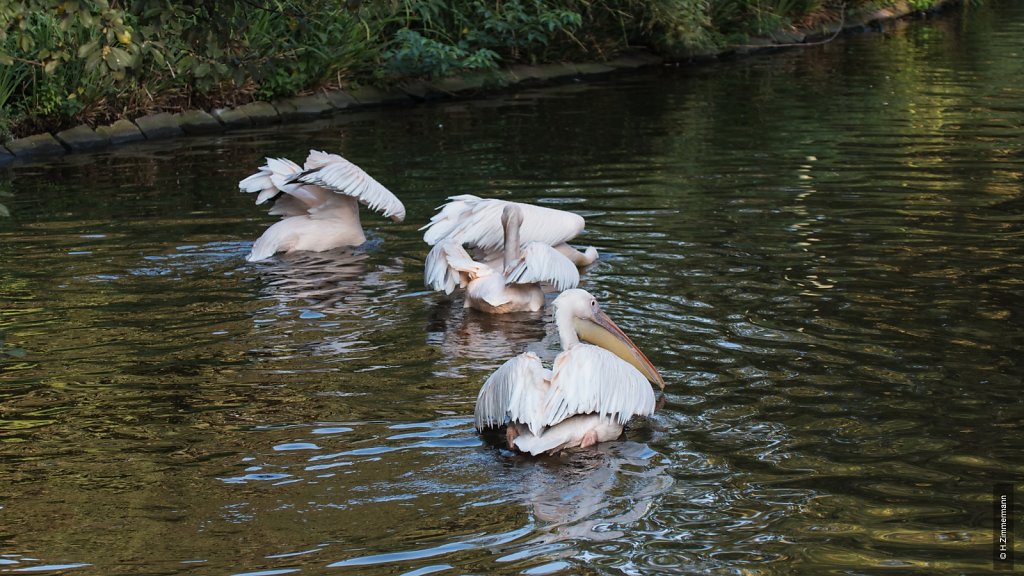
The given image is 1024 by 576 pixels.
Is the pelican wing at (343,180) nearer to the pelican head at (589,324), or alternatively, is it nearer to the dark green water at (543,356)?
the dark green water at (543,356)

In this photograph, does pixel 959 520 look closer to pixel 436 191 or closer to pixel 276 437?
pixel 276 437

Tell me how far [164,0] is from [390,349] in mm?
1825

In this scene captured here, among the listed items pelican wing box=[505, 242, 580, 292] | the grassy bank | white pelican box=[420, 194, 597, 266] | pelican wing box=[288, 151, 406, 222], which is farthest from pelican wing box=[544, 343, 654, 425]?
the grassy bank

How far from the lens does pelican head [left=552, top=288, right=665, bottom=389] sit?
5426 mm

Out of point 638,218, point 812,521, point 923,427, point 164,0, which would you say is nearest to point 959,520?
point 812,521

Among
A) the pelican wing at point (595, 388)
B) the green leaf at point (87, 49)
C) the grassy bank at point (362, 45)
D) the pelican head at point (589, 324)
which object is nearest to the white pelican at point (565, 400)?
the pelican wing at point (595, 388)

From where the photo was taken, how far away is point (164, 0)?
19.0ft

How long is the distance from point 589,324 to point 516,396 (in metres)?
1.09

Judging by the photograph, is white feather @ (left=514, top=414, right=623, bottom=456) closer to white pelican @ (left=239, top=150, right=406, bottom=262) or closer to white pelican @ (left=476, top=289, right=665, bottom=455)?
white pelican @ (left=476, top=289, right=665, bottom=455)

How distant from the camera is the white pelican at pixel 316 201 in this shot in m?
8.09

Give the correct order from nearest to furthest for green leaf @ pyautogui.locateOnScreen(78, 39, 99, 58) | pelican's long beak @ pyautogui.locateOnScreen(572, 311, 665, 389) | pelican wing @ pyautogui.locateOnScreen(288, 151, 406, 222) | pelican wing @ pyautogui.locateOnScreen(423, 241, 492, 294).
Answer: green leaf @ pyautogui.locateOnScreen(78, 39, 99, 58)
pelican's long beak @ pyautogui.locateOnScreen(572, 311, 665, 389)
pelican wing @ pyautogui.locateOnScreen(423, 241, 492, 294)
pelican wing @ pyautogui.locateOnScreen(288, 151, 406, 222)

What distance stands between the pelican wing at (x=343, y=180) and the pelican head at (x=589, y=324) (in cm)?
283

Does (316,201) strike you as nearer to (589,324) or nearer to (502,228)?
(502,228)

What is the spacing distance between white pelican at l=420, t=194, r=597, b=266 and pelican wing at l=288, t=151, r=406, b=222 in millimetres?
619
